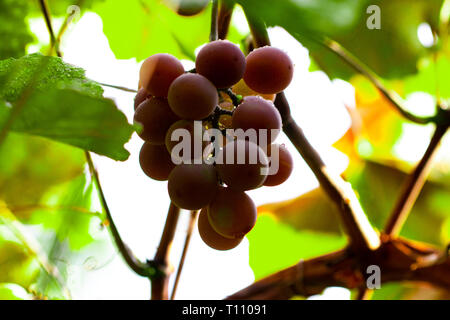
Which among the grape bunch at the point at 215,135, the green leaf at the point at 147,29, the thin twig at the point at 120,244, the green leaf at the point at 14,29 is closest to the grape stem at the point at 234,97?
the grape bunch at the point at 215,135

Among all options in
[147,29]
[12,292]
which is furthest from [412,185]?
[12,292]

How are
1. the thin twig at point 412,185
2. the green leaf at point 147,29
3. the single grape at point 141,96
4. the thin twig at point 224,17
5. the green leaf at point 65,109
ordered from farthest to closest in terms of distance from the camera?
the green leaf at point 147,29 → the thin twig at point 412,185 → the thin twig at point 224,17 → the single grape at point 141,96 → the green leaf at point 65,109

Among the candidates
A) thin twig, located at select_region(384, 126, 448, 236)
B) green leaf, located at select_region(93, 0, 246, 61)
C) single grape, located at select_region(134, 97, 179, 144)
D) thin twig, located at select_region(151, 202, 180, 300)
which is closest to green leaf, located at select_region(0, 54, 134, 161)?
single grape, located at select_region(134, 97, 179, 144)

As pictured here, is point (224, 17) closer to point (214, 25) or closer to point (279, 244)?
point (214, 25)

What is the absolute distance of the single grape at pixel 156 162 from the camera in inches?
22.8

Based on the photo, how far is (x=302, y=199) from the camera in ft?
3.43

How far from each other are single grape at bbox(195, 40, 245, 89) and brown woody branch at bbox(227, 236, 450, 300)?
1.12 feet

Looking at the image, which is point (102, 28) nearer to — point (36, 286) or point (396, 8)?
point (36, 286)

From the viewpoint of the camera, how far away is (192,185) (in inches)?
20.3

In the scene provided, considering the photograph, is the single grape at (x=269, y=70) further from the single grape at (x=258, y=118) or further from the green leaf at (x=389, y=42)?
the green leaf at (x=389, y=42)

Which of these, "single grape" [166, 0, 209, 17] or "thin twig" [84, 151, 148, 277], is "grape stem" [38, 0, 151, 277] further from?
"single grape" [166, 0, 209, 17]

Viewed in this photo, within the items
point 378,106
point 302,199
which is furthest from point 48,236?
point 378,106

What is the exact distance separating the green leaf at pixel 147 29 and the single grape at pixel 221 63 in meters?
0.37
